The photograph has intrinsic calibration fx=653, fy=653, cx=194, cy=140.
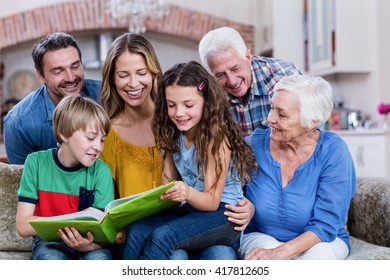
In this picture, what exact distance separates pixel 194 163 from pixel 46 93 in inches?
30.0

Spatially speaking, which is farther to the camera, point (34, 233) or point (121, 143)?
point (121, 143)

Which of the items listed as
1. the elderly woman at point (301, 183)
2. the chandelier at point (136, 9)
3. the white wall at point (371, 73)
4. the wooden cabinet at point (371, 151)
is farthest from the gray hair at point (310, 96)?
the chandelier at point (136, 9)

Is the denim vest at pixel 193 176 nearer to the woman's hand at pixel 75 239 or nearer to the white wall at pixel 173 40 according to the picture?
the woman's hand at pixel 75 239

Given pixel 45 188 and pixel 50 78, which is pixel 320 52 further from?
pixel 45 188

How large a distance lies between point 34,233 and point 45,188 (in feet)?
0.41

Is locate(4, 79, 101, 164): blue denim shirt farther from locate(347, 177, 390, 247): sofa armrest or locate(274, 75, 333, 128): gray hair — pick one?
locate(347, 177, 390, 247): sofa armrest

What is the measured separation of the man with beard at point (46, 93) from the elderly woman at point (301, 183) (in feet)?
2.39

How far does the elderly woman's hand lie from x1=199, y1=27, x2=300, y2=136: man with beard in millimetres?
535

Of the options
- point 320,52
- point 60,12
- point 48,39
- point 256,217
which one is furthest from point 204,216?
point 60,12

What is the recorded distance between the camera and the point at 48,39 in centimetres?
225

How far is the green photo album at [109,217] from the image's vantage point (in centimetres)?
157

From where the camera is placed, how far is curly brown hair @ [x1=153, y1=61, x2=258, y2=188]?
69.9 inches

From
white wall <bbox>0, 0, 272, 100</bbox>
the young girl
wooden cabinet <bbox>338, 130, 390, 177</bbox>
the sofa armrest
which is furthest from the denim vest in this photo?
white wall <bbox>0, 0, 272, 100</bbox>

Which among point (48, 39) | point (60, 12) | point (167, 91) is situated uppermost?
point (60, 12)
